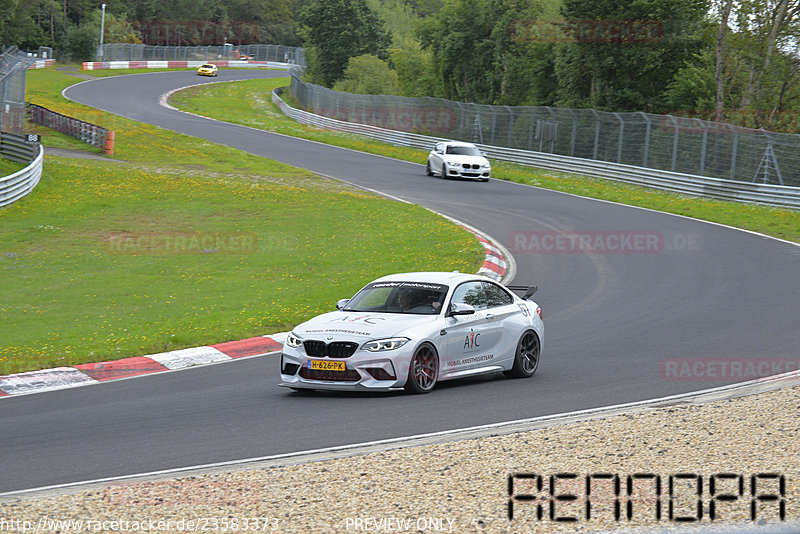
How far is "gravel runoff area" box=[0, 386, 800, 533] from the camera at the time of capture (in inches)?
246

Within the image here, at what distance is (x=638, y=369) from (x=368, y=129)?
44724 mm

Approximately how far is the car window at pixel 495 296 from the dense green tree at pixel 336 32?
239 ft

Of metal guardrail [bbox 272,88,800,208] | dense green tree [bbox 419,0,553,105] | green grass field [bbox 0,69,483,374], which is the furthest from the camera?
dense green tree [bbox 419,0,553,105]

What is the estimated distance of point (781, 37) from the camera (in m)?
43.9

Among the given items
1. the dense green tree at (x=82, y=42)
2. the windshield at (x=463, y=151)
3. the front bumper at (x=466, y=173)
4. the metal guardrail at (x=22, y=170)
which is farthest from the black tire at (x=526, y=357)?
the dense green tree at (x=82, y=42)

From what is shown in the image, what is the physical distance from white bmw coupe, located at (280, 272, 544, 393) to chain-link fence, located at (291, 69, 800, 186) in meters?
22.5

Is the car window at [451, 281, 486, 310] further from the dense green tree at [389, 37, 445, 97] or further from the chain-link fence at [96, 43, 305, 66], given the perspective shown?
the chain-link fence at [96, 43, 305, 66]

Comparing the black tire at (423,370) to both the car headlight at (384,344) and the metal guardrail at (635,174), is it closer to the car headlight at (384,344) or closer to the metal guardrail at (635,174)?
the car headlight at (384,344)

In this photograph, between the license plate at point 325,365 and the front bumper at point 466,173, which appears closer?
the license plate at point 325,365

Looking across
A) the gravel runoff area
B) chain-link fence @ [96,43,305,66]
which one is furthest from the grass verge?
chain-link fence @ [96,43,305,66]

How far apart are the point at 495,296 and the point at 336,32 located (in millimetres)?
74011

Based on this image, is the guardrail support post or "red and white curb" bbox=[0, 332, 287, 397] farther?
the guardrail support post

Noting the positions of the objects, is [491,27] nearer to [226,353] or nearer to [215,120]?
[215,120]

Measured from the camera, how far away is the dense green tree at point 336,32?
8344 cm
